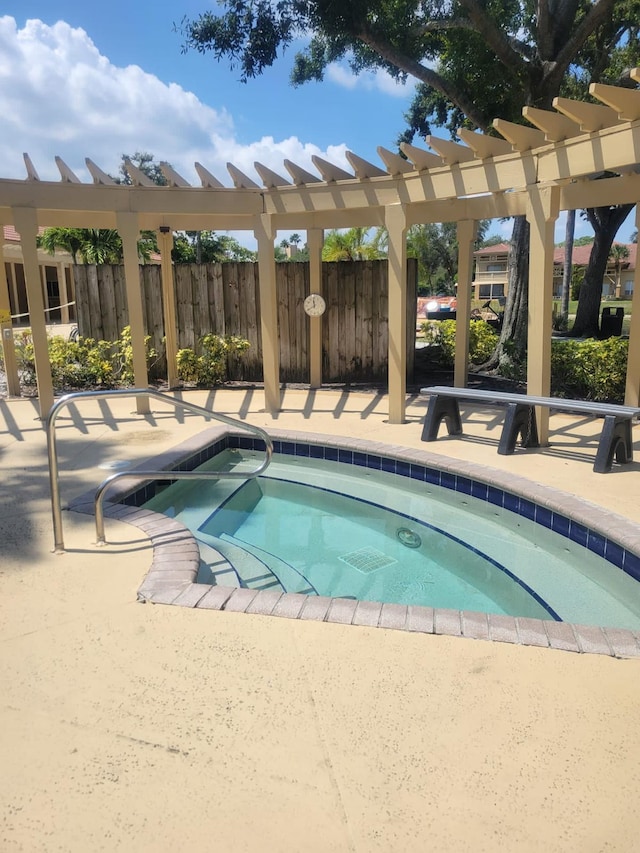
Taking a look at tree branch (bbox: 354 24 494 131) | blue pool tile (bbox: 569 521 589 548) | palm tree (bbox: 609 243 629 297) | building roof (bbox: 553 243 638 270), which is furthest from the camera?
building roof (bbox: 553 243 638 270)

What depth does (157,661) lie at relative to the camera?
8.54 ft

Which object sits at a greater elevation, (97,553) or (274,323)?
(274,323)

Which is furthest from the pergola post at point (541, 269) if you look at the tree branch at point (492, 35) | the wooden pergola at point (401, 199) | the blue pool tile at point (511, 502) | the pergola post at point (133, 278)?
the tree branch at point (492, 35)

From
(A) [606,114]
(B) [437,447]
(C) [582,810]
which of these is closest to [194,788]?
(C) [582,810]

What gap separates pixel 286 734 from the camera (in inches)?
85.0

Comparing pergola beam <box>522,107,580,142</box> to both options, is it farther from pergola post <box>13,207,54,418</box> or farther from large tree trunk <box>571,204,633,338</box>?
large tree trunk <box>571,204,633,338</box>

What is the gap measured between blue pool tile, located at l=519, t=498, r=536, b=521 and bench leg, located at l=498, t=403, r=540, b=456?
1.15 metres

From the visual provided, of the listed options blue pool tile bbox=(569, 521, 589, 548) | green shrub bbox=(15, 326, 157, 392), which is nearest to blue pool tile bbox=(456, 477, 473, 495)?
blue pool tile bbox=(569, 521, 589, 548)

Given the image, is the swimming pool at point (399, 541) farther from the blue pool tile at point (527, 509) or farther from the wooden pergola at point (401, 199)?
the wooden pergola at point (401, 199)

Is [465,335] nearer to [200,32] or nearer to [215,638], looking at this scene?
[215,638]

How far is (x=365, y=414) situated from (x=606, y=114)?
4.33 m

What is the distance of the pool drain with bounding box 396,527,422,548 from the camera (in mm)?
4688

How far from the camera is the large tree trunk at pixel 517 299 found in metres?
10.9

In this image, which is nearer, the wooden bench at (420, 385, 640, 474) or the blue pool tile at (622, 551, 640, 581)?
the blue pool tile at (622, 551, 640, 581)
